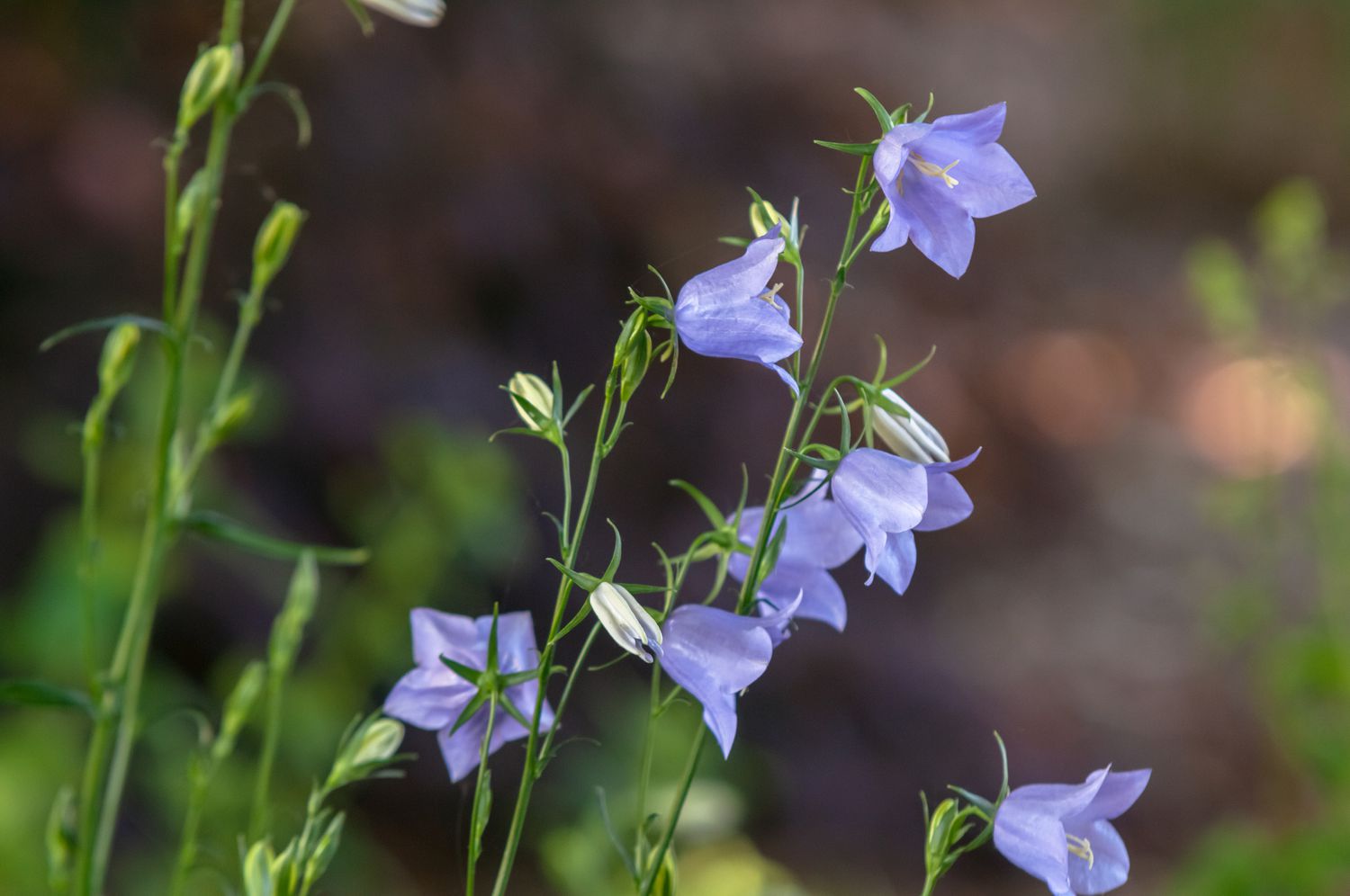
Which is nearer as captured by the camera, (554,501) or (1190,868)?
(1190,868)

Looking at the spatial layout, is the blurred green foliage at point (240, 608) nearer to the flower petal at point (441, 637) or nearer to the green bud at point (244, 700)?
the green bud at point (244, 700)

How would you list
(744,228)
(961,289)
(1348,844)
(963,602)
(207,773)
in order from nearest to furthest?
(207,773)
(1348,844)
(744,228)
(963,602)
(961,289)

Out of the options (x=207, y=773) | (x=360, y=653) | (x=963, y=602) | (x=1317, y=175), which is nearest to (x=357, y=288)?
(x=360, y=653)

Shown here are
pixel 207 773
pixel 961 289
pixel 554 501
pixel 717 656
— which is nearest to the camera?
pixel 717 656

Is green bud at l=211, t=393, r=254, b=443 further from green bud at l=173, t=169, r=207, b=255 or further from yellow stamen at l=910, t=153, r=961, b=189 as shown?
yellow stamen at l=910, t=153, r=961, b=189

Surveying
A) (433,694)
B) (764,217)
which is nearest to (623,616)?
(433,694)

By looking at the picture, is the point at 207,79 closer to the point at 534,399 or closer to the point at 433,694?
the point at 534,399

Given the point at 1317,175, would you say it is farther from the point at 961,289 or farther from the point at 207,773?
the point at 207,773
